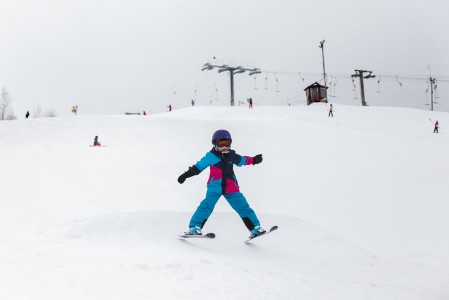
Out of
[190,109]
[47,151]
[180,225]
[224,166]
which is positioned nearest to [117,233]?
[180,225]

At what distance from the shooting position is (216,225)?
6461mm

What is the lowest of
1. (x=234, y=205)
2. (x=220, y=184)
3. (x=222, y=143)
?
(x=234, y=205)

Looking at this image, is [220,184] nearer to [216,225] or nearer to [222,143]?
[222,143]

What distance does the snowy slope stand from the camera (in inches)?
128

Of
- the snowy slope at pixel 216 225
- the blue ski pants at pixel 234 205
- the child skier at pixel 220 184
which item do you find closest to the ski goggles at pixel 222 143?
the child skier at pixel 220 184

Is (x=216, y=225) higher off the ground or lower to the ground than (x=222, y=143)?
lower

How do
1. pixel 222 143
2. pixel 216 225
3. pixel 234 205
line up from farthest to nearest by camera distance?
1. pixel 216 225
2. pixel 234 205
3. pixel 222 143

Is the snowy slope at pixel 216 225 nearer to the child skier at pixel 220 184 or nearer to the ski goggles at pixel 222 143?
the child skier at pixel 220 184

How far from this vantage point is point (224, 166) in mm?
5387

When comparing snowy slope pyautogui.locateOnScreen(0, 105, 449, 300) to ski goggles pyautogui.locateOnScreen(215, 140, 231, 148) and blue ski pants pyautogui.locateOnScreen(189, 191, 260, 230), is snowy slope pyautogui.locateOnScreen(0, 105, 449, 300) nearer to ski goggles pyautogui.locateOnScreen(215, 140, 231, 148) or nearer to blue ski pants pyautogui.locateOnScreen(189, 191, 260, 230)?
blue ski pants pyautogui.locateOnScreen(189, 191, 260, 230)

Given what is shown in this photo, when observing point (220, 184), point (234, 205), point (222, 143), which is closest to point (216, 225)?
point (234, 205)

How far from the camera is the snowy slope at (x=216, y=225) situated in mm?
3260

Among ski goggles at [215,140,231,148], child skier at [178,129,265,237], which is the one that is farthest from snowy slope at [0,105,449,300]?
ski goggles at [215,140,231,148]

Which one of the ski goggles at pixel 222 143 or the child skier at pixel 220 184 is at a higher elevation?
the ski goggles at pixel 222 143
